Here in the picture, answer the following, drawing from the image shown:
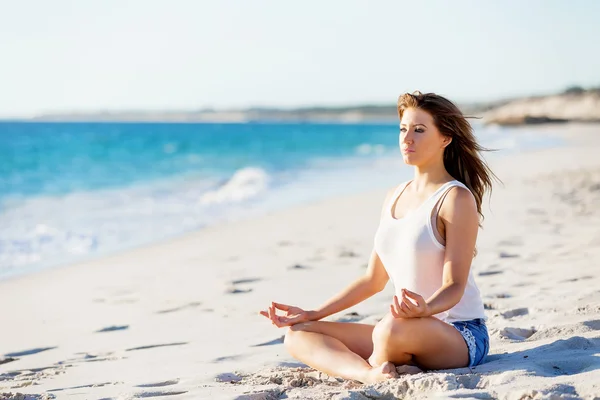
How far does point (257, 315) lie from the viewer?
5.18m

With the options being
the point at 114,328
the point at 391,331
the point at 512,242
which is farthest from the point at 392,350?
the point at 512,242

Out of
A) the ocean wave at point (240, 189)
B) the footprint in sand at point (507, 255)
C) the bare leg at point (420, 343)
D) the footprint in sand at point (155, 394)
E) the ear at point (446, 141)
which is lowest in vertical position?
the ocean wave at point (240, 189)

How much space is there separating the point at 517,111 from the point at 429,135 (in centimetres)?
9870

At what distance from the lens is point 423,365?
3.36m

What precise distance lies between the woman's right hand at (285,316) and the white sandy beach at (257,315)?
9.2 inches

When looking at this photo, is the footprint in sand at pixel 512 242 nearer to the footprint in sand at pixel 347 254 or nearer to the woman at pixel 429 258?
the footprint in sand at pixel 347 254

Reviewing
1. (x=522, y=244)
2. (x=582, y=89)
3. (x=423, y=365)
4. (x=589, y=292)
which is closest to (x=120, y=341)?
(x=423, y=365)

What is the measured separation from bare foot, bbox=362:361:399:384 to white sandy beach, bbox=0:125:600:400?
7 cm

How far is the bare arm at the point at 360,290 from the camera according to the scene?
12.6 feet

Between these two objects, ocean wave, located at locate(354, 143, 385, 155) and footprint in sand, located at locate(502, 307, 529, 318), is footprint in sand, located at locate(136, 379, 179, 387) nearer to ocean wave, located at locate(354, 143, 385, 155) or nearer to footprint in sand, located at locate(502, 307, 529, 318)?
footprint in sand, located at locate(502, 307, 529, 318)

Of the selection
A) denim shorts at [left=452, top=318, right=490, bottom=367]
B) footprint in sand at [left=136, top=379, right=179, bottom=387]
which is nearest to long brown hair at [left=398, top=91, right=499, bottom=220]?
denim shorts at [left=452, top=318, right=490, bottom=367]

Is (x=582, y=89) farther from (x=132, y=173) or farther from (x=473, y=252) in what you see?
(x=473, y=252)

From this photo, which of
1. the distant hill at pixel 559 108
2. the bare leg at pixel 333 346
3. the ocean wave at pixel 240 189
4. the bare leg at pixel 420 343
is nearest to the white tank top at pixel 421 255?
the bare leg at pixel 420 343

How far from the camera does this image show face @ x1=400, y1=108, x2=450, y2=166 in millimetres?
3455
